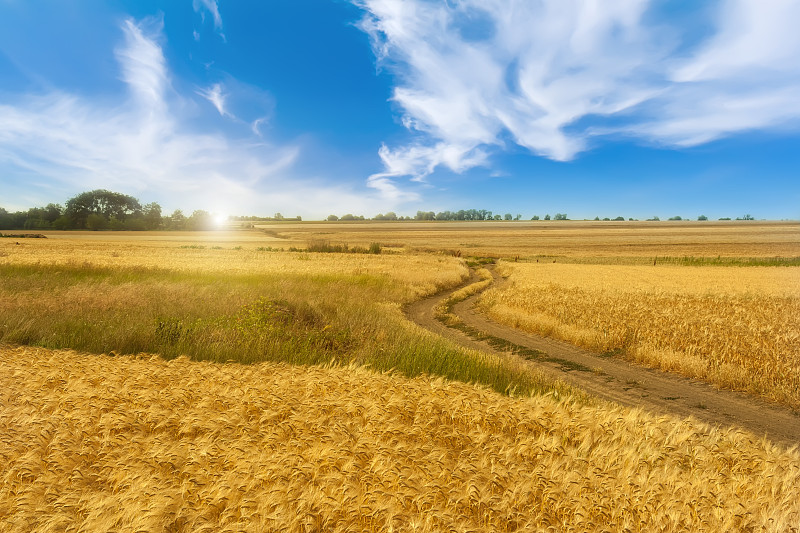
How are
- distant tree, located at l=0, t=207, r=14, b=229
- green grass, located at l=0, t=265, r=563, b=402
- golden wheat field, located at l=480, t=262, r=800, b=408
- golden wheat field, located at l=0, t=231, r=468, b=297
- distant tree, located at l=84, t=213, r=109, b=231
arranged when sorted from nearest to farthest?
green grass, located at l=0, t=265, r=563, b=402
golden wheat field, located at l=480, t=262, r=800, b=408
golden wheat field, located at l=0, t=231, r=468, b=297
distant tree, located at l=0, t=207, r=14, b=229
distant tree, located at l=84, t=213, r=109, b=231

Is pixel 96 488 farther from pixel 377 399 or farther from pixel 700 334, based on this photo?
pixel 700 334

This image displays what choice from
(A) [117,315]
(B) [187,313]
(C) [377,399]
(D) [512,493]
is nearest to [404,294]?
(B) [187,313]

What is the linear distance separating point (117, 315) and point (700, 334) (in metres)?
17.5

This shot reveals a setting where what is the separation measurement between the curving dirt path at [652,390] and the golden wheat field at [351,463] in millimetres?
4525

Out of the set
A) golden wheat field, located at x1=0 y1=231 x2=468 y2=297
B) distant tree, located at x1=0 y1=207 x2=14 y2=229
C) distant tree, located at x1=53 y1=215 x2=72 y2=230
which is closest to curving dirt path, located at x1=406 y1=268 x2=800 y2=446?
golden wheat field, located at x1=0 y1=231 x2=468 y2=297

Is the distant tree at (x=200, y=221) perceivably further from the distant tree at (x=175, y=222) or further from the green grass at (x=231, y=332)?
the green grass at (x=231, y=332)

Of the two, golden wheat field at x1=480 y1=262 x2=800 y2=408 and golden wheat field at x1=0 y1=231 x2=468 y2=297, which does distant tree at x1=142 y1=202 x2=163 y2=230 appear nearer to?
golden wheat field at x1=0 y1=231 x2=468 y2=297

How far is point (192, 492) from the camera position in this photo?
295 centimetres

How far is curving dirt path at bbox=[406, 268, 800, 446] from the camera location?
8164mm

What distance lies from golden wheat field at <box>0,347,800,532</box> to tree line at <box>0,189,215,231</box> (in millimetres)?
122144

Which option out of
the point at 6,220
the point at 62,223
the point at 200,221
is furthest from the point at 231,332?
the point at 200,221

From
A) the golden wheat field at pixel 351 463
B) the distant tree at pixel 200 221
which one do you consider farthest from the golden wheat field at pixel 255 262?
the distant tree at pixel 200 221

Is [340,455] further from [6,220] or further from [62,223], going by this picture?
[62,223]

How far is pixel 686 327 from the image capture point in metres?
14.0
